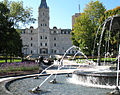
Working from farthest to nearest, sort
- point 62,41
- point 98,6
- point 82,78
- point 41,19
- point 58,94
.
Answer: point 62,41 < point 41,19 < point 98,6 < point 82,78 < point 58,94

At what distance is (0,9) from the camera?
2483cm

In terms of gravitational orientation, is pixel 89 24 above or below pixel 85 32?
above

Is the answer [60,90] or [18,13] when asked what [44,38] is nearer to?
[18,13]

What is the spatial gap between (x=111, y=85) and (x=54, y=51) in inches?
2927

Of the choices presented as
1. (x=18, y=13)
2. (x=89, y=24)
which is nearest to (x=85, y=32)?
(x=89, y=24)

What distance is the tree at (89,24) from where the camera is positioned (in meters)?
37.3

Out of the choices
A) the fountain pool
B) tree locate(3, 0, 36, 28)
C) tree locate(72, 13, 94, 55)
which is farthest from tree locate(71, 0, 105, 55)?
the fountain pool

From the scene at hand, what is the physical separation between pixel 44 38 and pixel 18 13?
144 ft

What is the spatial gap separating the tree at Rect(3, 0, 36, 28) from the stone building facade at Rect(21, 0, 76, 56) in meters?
39.7

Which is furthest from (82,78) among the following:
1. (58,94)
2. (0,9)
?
(0,9)

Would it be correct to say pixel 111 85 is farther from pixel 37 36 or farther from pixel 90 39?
pixel 37 36

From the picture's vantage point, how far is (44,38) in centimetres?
8025

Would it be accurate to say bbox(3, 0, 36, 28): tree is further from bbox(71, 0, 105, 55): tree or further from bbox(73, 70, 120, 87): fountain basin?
bbox(73, 70, 120, 87): fountain basin

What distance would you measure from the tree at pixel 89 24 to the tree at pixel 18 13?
11.2 m
